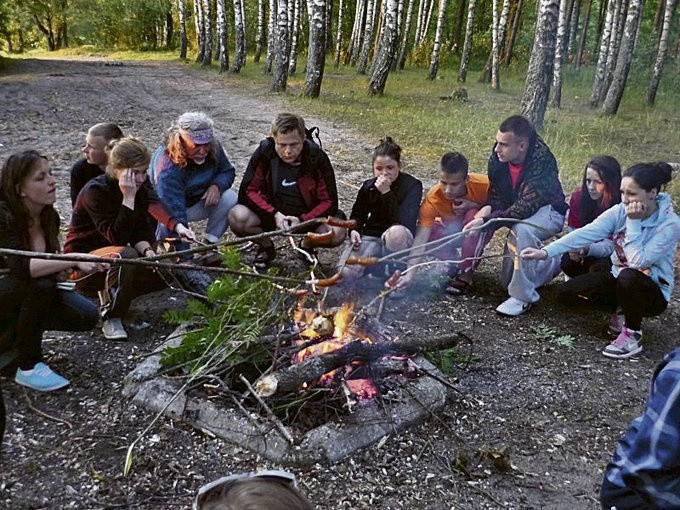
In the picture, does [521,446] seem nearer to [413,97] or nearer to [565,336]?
[565,336]

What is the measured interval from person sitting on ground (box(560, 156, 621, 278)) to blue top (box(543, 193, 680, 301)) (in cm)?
37

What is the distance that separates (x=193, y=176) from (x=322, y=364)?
8.61ft

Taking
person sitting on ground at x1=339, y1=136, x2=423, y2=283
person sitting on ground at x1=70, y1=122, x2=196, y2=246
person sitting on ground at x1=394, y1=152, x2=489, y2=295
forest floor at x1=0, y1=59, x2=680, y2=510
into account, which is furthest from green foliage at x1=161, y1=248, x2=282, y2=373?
person sitting on ground at x1=394, y1=152, x2=489, y2=295

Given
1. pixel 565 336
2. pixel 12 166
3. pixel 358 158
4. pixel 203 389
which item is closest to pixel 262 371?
pixel 203 389

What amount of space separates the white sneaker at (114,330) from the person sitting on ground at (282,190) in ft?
4.66

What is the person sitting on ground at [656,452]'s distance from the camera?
Result: 5.72 feet

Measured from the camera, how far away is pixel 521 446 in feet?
10.4

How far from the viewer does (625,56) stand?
41.9 feet

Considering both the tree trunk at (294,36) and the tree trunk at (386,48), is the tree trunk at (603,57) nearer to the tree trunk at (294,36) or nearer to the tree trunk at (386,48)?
the tree trunk at (386,48)

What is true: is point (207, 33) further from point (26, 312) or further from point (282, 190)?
point (26, 312)

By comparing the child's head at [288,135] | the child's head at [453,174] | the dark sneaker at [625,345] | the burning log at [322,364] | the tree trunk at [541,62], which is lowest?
the dark sneaker at [625,345]

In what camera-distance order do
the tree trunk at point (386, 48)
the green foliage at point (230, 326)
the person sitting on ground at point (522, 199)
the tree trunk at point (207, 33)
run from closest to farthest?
the green foliage at point (230, 326) < the person sitting on ground at point (522, 199) < the tree trunk at point (386, 48) < the tree trunk at point (207, 33)

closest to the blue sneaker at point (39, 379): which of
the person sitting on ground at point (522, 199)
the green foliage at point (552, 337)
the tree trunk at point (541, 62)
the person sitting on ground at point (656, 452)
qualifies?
the person sitting on ground at point (656, 452)

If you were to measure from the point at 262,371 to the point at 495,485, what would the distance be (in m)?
1.36
